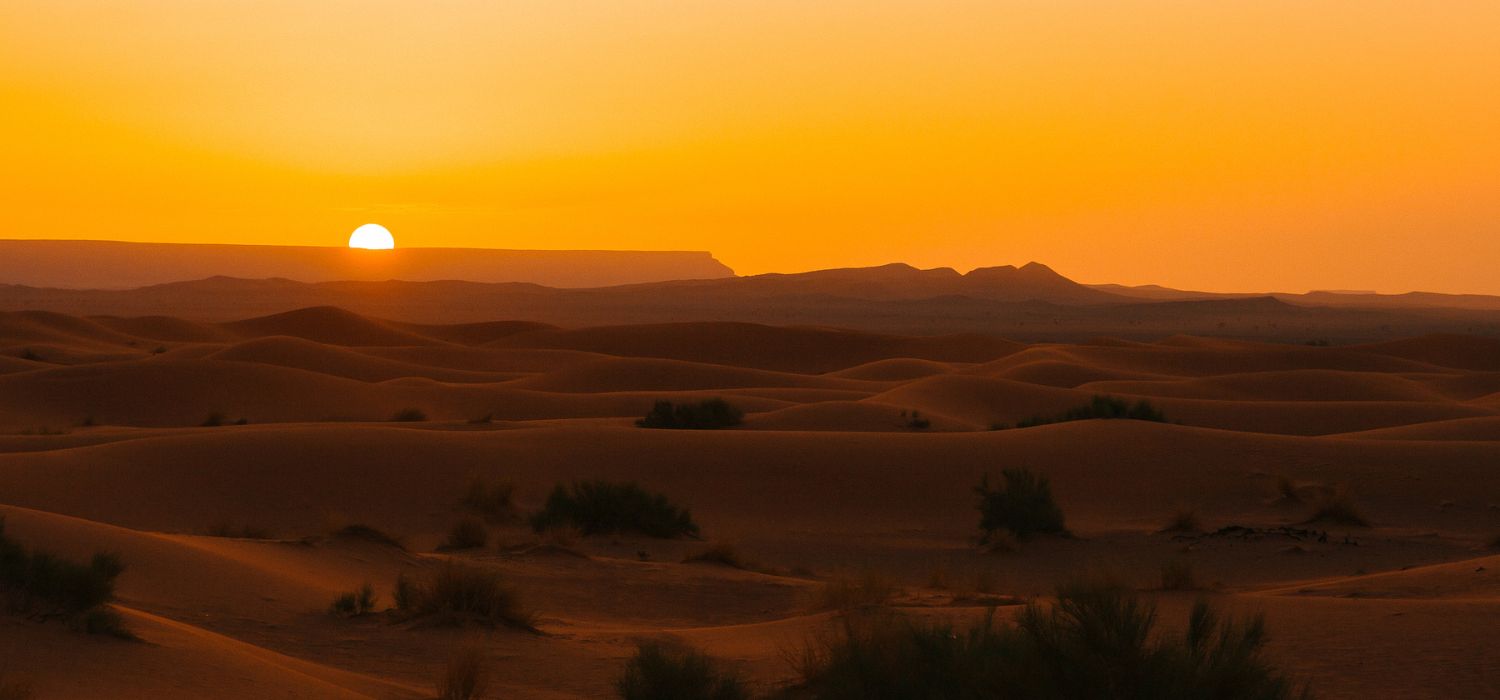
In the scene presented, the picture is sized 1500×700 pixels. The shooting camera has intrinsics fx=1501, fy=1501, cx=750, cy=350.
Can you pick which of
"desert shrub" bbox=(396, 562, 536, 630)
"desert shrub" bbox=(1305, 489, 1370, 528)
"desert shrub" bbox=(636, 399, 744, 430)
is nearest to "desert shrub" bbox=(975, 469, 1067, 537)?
"desert shrub" bbox=(1305, 489, 1370, 528)

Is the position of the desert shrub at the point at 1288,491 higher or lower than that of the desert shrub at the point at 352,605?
lower

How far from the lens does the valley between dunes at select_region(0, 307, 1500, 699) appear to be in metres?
11.6

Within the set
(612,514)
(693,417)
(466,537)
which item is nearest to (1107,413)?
(693,417)

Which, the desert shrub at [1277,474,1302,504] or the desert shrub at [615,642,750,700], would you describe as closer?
the desert shrub at [615,642,750,700]

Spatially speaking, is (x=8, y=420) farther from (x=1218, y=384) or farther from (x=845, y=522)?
(x=1218, y=384)

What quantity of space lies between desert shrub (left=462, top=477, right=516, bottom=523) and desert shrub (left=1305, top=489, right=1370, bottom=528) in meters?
12.4

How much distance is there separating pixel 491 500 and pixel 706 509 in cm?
352

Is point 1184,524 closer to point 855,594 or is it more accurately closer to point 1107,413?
Result: point 855,594

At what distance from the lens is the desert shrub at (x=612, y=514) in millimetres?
21625

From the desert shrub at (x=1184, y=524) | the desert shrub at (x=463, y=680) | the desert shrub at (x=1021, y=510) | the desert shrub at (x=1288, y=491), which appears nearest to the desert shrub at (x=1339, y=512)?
the desert shrub at (x=1288, y=491)

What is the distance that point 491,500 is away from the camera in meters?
23.4

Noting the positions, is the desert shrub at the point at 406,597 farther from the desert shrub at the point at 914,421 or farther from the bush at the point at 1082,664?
the desert shrub at the point at 914,421

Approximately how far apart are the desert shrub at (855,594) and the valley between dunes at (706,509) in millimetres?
294

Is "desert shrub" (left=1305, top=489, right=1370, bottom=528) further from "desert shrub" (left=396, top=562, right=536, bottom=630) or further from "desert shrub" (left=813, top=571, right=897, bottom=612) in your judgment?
"desert shrub" (left=396, top=562, right=536, bottom=630)
